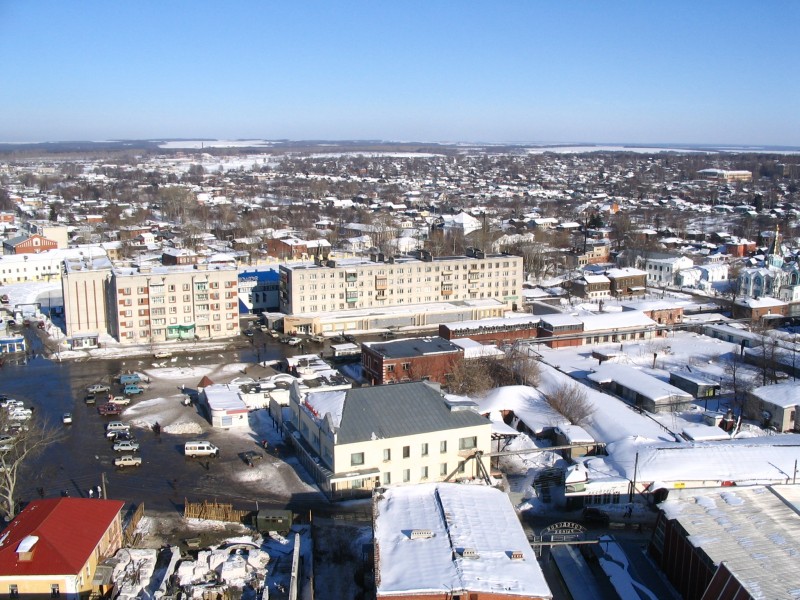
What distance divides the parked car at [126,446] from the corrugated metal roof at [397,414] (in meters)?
3.41

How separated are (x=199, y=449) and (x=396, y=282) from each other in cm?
996

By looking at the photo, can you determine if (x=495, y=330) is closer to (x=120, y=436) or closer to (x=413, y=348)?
(x=413, y=348)

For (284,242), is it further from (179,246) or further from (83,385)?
(83,385)

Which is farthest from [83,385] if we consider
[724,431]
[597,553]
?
[724,431]

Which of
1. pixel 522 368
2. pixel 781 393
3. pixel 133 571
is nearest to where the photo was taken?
pixel 133 571

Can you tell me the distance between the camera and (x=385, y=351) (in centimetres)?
1427

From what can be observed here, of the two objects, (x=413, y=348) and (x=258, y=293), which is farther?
(x=258, y=293)

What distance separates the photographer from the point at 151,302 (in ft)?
57.7

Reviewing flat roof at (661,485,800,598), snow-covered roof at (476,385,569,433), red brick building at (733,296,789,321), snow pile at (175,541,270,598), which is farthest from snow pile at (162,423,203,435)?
red brick building at (733,296,789,321)

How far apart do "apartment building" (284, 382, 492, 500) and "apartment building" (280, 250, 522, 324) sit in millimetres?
8815

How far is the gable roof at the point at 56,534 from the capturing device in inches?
281

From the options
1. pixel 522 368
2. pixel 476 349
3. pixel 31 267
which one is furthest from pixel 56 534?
pixel 31 267

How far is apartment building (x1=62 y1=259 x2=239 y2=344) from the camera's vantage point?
57.3 ft

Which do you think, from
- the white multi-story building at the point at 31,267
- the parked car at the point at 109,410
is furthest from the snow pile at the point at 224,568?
the white multi-story building at the point at 31,267
